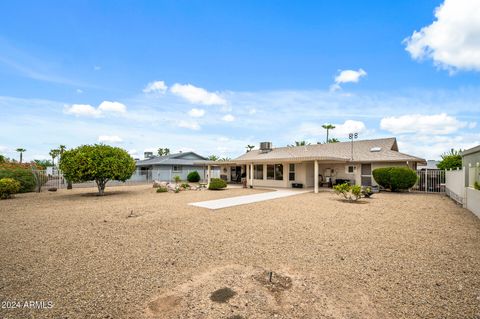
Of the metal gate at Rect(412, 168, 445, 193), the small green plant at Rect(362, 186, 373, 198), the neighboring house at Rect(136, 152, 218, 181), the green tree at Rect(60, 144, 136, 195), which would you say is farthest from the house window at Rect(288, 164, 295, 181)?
the neighboring house at Rect(136, 152, 218, 181)

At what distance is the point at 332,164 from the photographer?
19.5m

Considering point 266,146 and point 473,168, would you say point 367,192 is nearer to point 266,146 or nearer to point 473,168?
point 473,168

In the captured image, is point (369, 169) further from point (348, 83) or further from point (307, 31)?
point (307, 31)

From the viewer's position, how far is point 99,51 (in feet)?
41.9

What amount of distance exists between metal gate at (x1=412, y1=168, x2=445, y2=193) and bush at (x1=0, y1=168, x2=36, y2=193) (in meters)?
28.8

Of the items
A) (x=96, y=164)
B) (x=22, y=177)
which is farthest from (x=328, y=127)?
(x=22, y=177)

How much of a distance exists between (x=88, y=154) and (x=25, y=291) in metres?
12.9

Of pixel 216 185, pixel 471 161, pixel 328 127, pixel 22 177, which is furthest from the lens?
pixel 328 127

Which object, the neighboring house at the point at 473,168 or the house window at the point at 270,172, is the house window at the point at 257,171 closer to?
the house window at the point at 270,172

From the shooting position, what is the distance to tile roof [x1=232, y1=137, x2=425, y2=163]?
16.2 m

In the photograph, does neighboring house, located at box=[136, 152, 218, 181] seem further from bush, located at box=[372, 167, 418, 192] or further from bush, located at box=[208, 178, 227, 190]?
bush, located at box=[372, 167, 418, 192]

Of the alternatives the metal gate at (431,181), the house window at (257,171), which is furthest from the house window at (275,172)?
the metal gate at (431,181)

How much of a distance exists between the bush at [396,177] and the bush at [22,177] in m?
25.5

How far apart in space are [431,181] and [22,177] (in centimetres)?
2967
